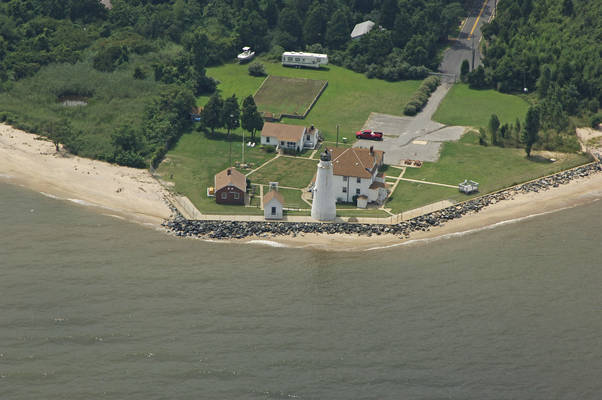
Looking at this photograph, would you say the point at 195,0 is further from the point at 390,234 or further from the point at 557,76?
A: the point at 390,234

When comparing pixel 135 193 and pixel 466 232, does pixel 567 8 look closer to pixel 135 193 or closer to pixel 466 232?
pixel 466 232

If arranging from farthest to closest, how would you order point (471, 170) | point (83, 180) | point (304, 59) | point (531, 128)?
point (304, 59)
point (531, 128)
point (471, 170)
point (83, 180)

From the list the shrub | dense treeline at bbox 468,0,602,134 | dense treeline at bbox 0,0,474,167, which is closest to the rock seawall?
dense treeline at bbox 0,0,474,167

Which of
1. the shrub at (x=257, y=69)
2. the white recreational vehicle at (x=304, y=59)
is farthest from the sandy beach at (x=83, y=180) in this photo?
the white recreational vehicle at (x=304, y=59)

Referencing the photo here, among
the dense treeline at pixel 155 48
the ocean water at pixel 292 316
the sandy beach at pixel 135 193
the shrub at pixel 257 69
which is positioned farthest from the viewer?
the shrub at pixel 257 69

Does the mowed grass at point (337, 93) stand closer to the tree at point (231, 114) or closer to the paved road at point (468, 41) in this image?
the tree at point (231, 114)

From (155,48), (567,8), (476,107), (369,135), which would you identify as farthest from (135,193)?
(567,8)
